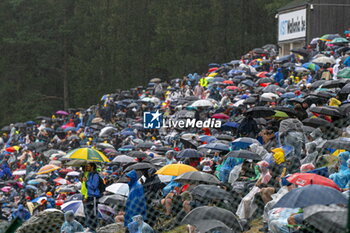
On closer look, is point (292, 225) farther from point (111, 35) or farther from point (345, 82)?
point (111, 35)

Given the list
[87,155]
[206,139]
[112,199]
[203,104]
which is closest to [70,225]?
[112,199]

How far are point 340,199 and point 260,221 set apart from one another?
3414mm

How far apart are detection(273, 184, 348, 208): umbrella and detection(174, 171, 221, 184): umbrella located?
3.85m

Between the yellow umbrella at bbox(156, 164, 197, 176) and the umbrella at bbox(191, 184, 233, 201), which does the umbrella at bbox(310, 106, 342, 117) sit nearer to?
the yellow umbrella at bbox(156, 164, 197, 176)

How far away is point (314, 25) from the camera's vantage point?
34062 millimetres

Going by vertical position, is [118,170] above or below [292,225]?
below

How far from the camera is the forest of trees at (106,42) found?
53.9 metres

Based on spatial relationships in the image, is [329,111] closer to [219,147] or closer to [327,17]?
[219,147]

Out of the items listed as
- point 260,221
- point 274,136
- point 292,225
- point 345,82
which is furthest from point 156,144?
point 292,225

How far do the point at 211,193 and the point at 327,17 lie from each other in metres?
24.7

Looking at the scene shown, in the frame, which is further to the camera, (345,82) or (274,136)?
(345,82)

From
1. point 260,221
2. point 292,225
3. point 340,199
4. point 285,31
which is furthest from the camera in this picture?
point 285,31

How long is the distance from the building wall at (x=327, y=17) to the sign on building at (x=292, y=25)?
0.39 m

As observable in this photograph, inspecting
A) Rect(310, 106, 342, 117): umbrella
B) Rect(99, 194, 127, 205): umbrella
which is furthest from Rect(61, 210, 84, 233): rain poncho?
Rect(310, 106, 342, 117): umbrella
